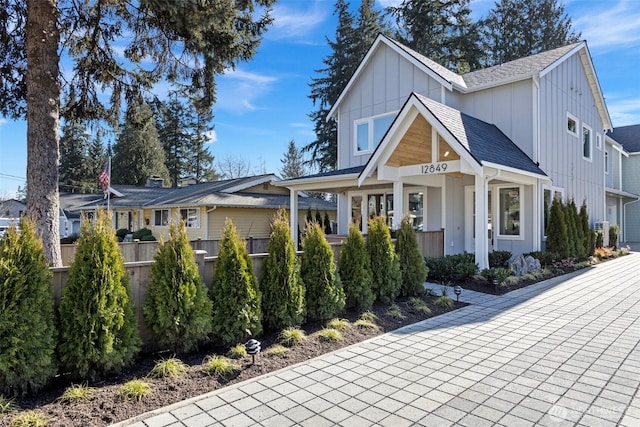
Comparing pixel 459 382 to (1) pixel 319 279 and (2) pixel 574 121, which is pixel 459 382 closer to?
(1) pixel 319 279

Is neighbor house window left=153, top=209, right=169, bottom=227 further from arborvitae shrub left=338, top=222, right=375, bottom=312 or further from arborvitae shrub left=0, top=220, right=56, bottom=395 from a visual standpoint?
arborvitae shrub left=0, top=220, right=56, bottom=395

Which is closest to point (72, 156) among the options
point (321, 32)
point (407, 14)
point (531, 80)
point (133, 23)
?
point (321, 32)

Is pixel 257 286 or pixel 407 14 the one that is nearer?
pixel 257 286

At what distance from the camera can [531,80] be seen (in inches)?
478

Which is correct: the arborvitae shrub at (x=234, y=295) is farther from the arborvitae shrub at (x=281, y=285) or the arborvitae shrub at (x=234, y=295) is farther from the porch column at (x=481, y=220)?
the porch column at (x=481, y=220)

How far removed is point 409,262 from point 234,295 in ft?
12.8

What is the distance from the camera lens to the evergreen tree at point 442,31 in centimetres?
2484

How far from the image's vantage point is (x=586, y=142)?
1664 centimetres

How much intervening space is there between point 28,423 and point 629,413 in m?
4.89

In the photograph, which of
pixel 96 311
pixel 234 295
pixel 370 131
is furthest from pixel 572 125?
pixel 96 311

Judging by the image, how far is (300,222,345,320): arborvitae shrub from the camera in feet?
18.6

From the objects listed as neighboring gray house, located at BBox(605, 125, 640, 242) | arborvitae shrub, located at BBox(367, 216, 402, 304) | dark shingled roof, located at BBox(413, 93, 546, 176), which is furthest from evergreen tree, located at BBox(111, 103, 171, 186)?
neighboring gray house, located at BBox(605, 125, 640, 242)

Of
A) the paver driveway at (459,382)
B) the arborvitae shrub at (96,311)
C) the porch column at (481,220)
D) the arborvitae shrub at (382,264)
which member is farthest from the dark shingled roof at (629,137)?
the arborvitae shrub at (96,311)

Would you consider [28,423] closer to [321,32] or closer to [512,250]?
[512,250]
